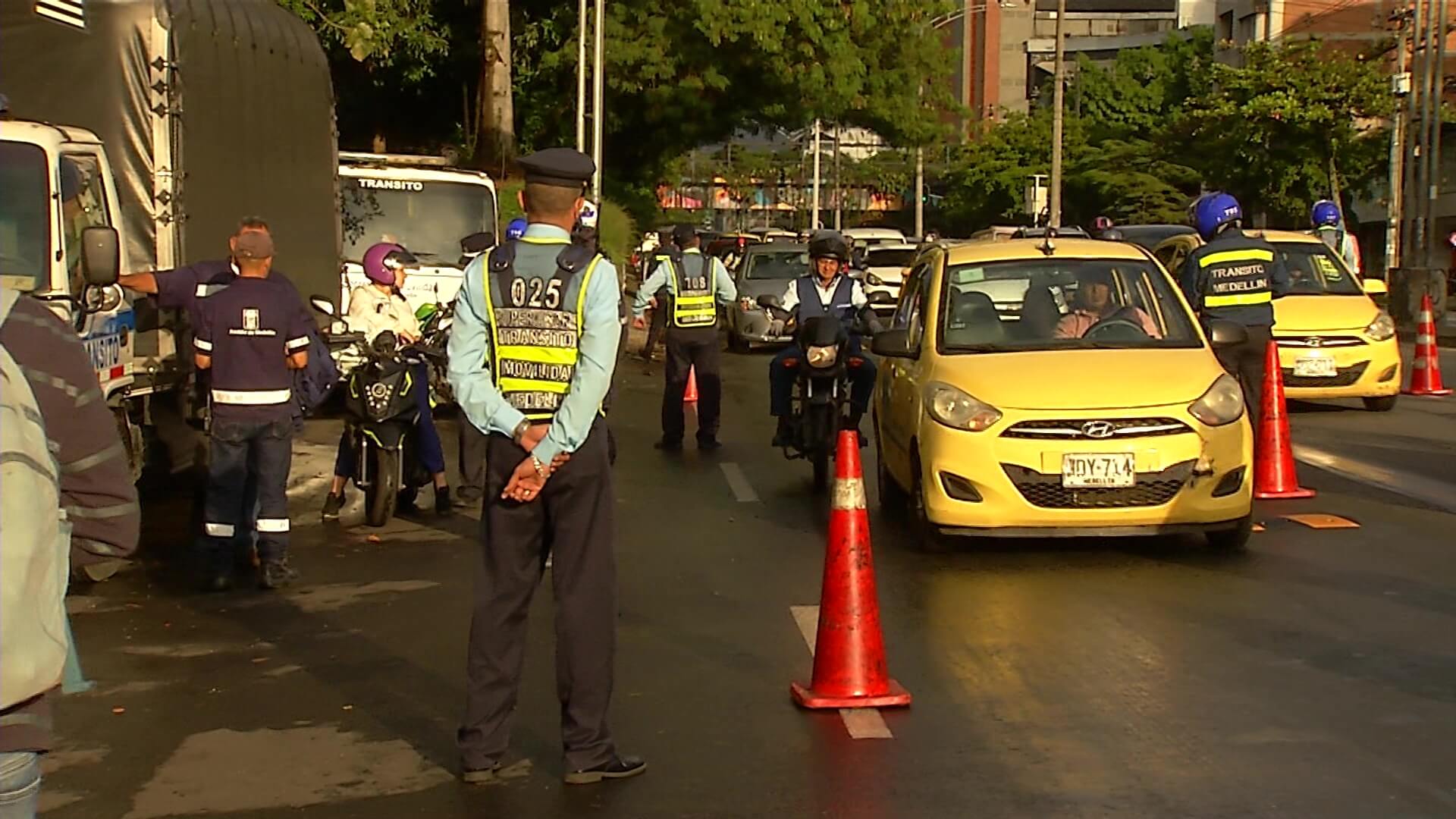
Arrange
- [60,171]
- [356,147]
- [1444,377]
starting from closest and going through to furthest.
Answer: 1. [60,171]
2. [1444,377]
3. [356,147]

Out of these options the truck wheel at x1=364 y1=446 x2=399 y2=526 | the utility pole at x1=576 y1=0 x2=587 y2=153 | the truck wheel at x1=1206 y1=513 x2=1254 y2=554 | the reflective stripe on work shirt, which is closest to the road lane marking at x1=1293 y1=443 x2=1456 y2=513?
the truck wheel at x1=1206 y1=513 x2=1254 y2=554

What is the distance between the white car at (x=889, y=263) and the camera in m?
33.2

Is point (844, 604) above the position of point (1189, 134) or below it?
below

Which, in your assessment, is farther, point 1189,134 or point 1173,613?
point 1189,134

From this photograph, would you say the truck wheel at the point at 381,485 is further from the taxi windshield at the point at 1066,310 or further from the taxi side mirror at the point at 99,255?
the taxi windshield at the point at 1066,310

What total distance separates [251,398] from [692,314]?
620 cm

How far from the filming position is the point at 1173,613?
8344 millimetres

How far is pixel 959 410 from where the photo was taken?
9.77m

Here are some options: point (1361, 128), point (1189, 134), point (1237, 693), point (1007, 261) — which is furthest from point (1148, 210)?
point (1237, 693)

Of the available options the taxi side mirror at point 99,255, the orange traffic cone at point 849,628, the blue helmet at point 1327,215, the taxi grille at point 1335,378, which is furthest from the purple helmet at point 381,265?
the blue helmet at point 1327,215

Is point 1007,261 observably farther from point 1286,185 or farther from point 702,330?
point 1286,185

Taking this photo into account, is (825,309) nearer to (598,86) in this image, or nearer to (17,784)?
(17,784)

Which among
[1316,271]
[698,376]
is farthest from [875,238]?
[698,376]

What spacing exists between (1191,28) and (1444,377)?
59625mm
